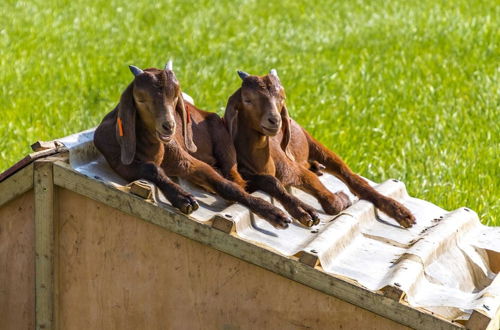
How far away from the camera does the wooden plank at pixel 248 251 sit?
413cm

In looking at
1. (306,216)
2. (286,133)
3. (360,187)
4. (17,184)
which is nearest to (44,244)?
(17,184)

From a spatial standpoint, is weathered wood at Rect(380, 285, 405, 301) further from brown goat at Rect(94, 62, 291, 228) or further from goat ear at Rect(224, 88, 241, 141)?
goat ear at Rect(224, 88, 241, 141)

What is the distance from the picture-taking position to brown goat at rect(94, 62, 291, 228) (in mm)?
4438

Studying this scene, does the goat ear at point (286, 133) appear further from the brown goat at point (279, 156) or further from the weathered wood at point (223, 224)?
the weathered wood at point (223, 224)

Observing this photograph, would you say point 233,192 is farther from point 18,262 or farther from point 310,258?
point 18,262

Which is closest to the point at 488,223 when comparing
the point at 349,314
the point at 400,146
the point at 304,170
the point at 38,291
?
the point at 400,146

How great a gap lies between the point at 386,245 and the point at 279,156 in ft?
2.51

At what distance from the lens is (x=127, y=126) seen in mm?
4508

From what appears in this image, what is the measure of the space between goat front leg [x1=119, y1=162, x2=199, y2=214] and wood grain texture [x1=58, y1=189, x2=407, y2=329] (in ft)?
0.55

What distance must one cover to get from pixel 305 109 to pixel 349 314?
17.4 ft

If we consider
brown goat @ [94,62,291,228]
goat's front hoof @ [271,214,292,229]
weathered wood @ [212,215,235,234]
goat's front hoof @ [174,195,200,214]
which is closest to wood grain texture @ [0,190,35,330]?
brown goat @ [94,62,291,228]

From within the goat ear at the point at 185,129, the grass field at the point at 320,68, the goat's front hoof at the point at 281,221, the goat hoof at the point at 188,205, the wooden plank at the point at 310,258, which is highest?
the goat ear at the point at 185,129

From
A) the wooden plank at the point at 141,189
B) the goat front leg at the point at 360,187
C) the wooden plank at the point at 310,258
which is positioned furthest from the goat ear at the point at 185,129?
the goat front leg at the point at 360,187

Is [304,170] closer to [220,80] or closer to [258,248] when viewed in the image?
[258,248]
